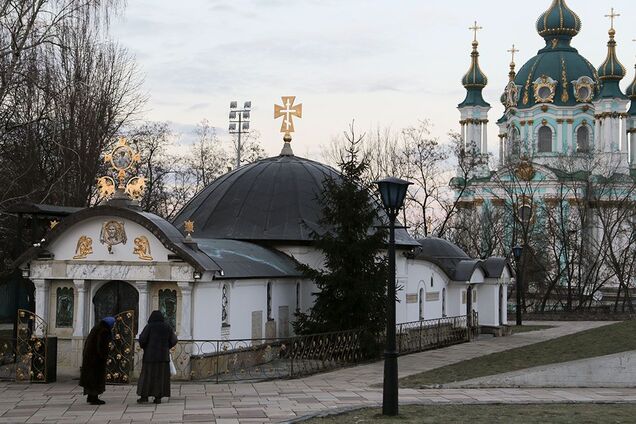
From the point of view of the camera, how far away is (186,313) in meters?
21.2

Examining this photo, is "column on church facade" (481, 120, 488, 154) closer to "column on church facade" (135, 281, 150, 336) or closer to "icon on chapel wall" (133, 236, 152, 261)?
"icon on chapel wall" (133, 236, 152, 261)

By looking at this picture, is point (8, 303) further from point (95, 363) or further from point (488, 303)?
point (95, 363)

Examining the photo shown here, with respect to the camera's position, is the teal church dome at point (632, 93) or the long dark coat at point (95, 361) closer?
the long dark coat at point (95, 361)

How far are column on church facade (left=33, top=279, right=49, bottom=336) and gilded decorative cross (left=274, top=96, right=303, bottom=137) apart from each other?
11.0 m

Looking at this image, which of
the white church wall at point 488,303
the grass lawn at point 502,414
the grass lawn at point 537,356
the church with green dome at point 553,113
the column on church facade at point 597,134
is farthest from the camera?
the column on church facade at point 597,134

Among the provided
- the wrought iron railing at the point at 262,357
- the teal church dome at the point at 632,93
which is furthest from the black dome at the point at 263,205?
the teal church dome at the point at 632,93

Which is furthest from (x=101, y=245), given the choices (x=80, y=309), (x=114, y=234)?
(x=80, y=309)

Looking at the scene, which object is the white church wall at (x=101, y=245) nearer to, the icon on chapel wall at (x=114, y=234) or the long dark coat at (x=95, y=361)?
the icon on chapel wall at (x=114, y=234)

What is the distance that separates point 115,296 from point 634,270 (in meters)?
43.0

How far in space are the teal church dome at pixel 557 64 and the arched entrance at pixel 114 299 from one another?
70.3 m

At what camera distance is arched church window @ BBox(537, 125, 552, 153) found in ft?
287

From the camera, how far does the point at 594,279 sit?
5700cm

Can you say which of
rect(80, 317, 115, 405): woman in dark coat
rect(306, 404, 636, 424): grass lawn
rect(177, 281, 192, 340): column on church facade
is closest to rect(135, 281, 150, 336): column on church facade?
rect(177, 281, 192, 340): column on church facade

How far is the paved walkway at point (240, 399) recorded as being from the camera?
15438 millimetres
